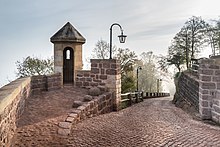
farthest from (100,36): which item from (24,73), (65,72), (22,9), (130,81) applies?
(65,72)

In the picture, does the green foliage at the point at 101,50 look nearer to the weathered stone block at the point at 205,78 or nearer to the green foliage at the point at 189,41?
the green foliage at the point at 189,41

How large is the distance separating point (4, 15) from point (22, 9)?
64.4 inches

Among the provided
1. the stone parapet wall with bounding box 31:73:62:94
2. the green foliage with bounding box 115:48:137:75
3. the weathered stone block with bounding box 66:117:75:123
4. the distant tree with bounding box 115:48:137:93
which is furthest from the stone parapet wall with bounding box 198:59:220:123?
the green foliage with bounding box 115:48:137:75

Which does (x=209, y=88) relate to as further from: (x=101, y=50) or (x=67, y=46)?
(x=101, y=50)

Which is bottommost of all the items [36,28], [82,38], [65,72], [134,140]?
[134,140]

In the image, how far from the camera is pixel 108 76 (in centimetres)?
899

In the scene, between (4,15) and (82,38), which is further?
(4,15)

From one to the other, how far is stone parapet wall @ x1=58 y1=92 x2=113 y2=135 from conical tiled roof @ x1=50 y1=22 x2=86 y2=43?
10.8 ft

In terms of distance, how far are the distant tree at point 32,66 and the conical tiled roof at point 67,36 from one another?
12.0 meters

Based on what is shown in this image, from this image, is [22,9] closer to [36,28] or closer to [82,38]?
[36,28]

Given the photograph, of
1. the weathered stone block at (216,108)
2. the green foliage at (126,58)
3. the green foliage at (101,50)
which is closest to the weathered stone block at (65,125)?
the weathered stone block at (216,108)

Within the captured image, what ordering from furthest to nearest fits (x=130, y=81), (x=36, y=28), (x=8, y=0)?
(x=130, y=81)
(x=36, y=28)
(x=8, y=0)

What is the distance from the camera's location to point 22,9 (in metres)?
13.2

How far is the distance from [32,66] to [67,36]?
41.6 ft
